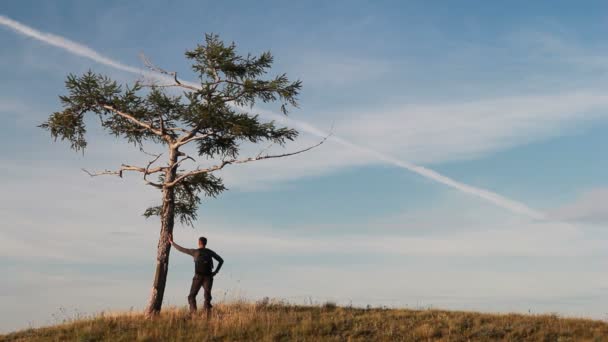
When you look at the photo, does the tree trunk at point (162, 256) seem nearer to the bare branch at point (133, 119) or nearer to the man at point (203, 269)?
the man at point (203, 269)

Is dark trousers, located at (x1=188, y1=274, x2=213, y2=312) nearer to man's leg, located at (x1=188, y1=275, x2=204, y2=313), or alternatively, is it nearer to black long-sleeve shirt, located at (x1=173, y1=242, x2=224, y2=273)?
man's leg, located at (x1=188, y1=275, x2=204, y2=313)

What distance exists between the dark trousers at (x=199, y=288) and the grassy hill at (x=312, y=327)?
0.49 m

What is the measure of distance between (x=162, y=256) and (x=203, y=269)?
8.17ft

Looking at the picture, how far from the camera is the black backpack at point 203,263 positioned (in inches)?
768

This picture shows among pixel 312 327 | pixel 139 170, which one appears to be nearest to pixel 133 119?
pixel 139 170

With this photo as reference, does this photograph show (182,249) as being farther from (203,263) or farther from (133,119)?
(133,119)

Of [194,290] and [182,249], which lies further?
[182,249]

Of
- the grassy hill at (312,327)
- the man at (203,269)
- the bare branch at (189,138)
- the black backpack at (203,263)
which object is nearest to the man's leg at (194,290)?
the man at (203,269)

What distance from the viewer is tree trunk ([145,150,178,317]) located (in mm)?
21062

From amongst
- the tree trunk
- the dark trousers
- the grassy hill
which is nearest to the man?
the dark trousers

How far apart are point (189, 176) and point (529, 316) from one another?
13.8m

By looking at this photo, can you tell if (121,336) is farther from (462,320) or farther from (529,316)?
(529,316)

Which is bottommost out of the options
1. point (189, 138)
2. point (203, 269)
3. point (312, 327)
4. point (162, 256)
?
point (312, 327)

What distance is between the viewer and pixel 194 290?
1998 cm
